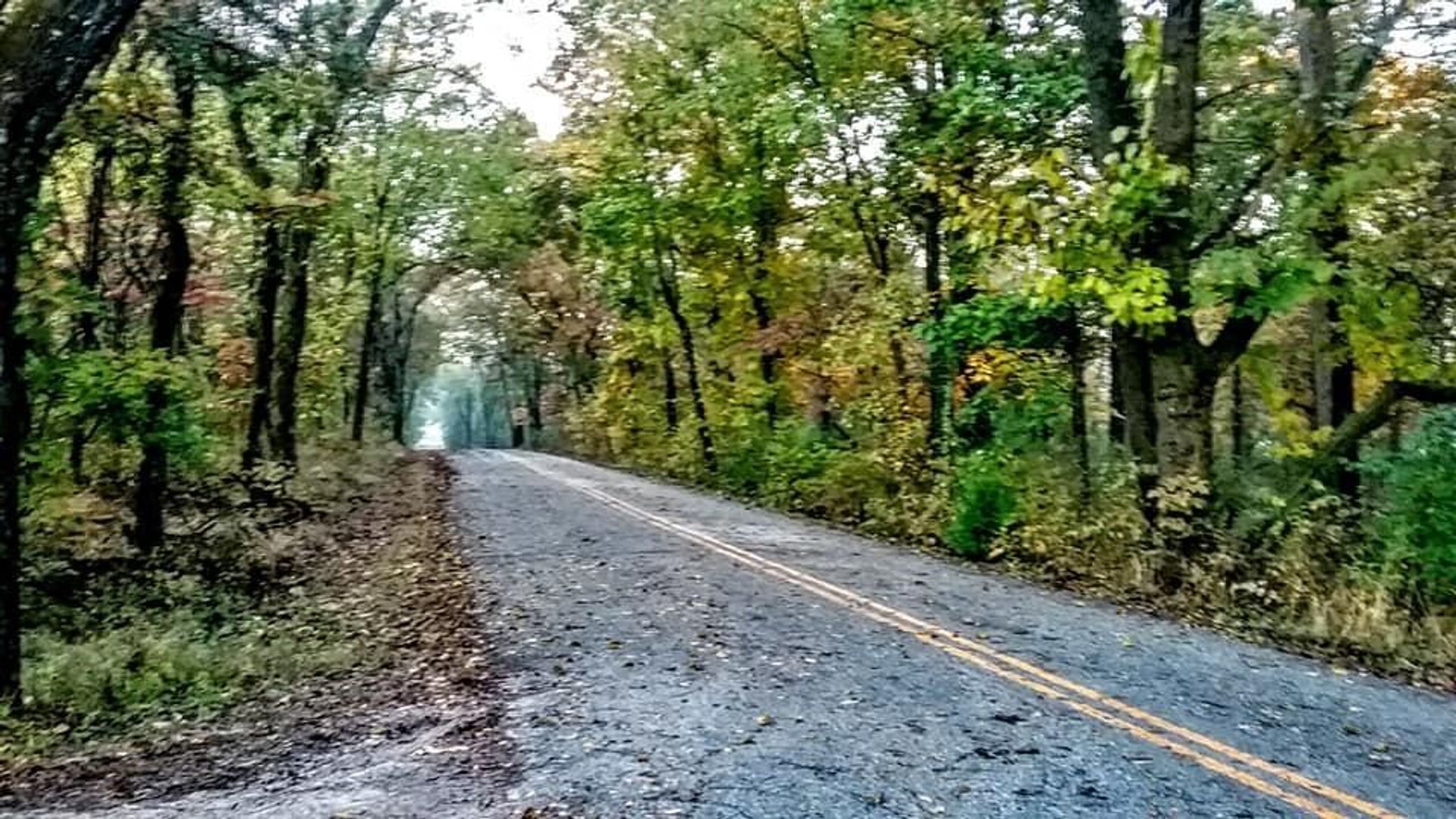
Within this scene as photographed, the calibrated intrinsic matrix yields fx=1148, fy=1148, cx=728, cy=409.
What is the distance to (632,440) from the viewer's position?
34594 mm

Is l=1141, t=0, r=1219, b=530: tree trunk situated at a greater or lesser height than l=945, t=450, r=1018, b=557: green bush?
greater

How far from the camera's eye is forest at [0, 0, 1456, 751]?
959cm

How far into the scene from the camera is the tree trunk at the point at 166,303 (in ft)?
39.1

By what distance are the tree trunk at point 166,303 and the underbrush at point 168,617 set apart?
0.47m

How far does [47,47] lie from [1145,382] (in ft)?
34.2

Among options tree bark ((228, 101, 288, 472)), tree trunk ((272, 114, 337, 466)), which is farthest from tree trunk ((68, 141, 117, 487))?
tree trunk ((272, 114, 337, 466))

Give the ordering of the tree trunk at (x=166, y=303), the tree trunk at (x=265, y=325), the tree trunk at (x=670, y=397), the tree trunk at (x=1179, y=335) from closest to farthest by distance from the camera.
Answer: the tree trunk at (x=1179, y=335), the tree trunk at (x=166, y=303), the tree trunk at (x=265, y=325), the tree trunk at (x=670, y=397)

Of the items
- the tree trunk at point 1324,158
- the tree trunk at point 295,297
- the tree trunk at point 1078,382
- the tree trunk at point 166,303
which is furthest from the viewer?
the tree trunk at point 295,297

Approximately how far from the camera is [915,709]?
6434 millimetres

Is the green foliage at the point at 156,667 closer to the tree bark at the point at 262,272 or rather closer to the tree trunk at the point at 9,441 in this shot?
the tree trunk at the point at 9,441

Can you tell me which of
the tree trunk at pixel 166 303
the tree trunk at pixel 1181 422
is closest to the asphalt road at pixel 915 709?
the tree trunk at pixel 1181 422

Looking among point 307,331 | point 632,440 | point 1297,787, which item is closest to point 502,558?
point 1297,787

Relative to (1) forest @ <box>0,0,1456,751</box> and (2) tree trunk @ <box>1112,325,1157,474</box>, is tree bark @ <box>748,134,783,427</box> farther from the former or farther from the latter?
(2) tree trunk @ <box>1112,325,1157,474</box>

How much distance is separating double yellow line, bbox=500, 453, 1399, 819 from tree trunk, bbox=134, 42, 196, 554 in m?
6.98
